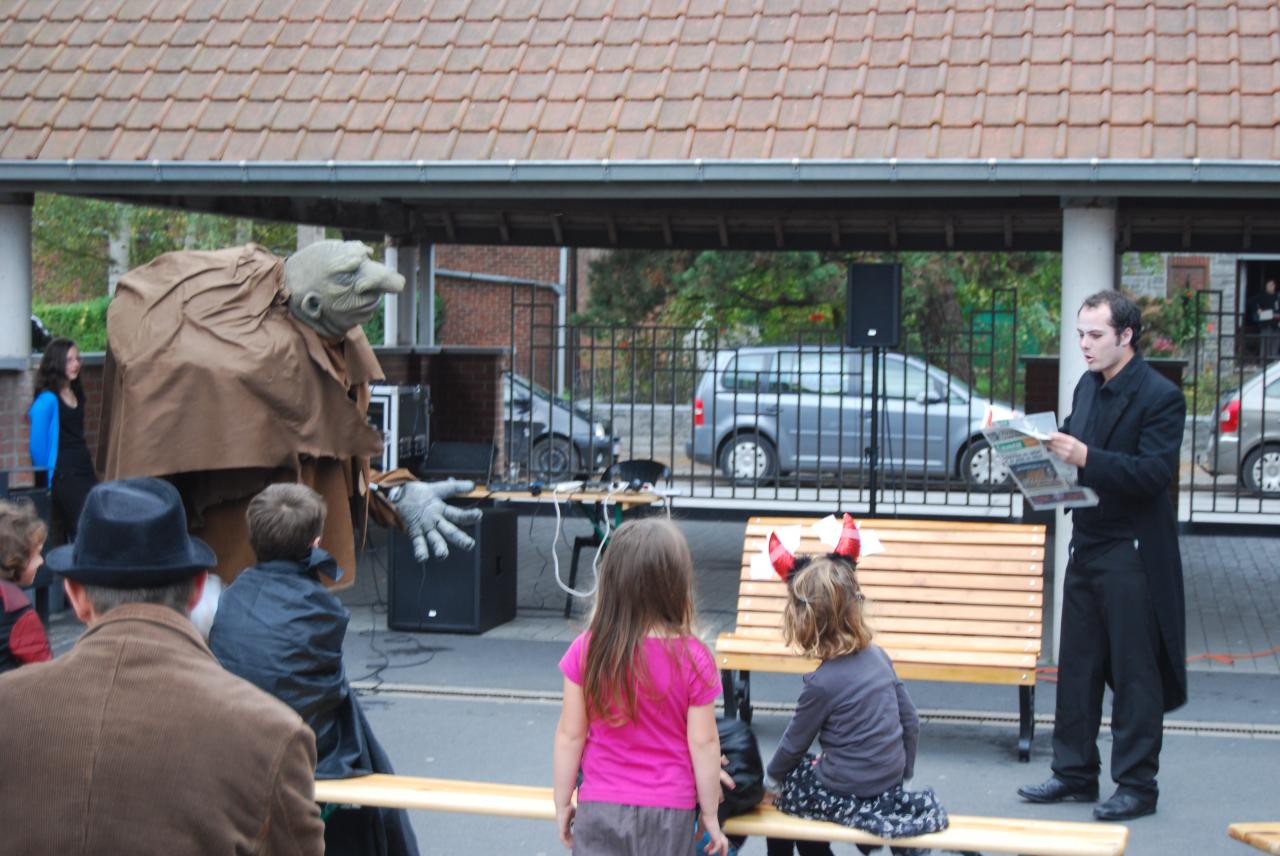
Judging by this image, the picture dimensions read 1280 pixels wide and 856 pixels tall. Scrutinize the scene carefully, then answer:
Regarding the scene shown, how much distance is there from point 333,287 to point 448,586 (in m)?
4.28

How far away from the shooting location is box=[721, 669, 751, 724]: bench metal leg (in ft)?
23.5

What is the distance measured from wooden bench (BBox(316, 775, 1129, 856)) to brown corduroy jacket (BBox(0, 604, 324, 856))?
229 cm

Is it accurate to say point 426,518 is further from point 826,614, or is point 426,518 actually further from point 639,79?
point 639,79

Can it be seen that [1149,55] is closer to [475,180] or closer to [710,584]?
[475,180]

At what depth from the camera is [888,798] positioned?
4590 millimetres

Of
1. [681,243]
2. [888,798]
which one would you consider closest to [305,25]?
[681,243]

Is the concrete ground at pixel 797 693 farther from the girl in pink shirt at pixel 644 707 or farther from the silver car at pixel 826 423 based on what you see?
the silver car at pixel 826 423

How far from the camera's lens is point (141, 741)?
2.32 meters

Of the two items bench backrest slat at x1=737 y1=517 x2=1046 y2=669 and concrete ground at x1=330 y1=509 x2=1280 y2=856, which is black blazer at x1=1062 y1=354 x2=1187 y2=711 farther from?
bench backrest slat at x1=737 y1=517 x2=1046 y2=669

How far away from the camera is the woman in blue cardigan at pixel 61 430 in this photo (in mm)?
9633

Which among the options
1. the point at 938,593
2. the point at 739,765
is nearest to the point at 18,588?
the point at 739,765

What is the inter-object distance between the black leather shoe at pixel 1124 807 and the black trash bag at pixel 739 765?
213 centimetres

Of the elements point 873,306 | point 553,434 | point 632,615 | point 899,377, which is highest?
point 873,306

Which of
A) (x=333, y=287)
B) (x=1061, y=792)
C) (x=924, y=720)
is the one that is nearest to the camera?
(x=333, y=287)
